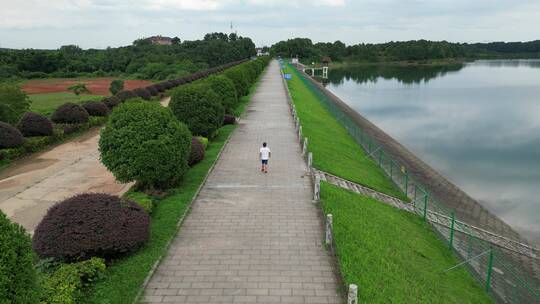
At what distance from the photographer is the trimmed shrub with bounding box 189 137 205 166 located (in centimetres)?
1602

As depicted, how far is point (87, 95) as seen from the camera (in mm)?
49969

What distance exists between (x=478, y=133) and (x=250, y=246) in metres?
31.4

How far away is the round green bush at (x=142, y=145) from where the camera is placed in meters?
12.2

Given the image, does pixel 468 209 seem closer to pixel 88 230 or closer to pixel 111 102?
pixel 88 230

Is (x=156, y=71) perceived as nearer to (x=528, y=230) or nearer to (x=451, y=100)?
(x=451, y=100)

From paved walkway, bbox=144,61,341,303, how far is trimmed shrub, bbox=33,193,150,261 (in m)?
0.96

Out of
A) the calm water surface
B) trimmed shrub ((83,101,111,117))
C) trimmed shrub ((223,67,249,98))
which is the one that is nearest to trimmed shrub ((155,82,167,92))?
trimmed shrub ((223,67,249,98))

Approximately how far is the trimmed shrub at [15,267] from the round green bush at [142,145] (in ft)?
22.7

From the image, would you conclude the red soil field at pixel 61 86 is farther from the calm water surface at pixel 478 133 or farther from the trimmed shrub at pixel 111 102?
the calm water surface at pixel 478 133

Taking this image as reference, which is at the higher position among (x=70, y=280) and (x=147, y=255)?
(x=70, y=280)

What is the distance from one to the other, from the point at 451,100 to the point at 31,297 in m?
55.0

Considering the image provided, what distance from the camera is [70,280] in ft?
24.1

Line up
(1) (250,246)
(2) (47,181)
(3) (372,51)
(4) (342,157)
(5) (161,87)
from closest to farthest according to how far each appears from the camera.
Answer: (1) (250,246) → (2) (47,181) → (4) (342,157) → (5) (161,87) → (3) (372,51)

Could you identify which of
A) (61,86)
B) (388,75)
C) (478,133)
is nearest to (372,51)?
(388,75)
